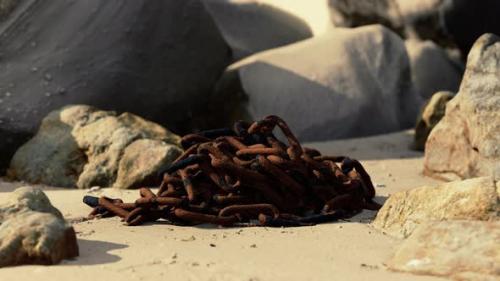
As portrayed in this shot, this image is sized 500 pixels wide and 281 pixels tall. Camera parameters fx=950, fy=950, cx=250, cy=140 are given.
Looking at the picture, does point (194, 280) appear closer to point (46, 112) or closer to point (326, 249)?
point (326, 249)

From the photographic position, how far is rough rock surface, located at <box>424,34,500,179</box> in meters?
5.30

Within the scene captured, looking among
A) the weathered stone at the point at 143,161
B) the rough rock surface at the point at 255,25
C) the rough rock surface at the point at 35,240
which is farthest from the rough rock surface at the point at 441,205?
the rough rock surface at the point at 255,25

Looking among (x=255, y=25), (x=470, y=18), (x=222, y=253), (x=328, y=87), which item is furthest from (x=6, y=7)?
(x=470, y=18)

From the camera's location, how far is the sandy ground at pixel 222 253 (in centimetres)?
325

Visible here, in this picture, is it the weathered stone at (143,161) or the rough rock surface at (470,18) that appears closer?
the weathered stone at (143,161)

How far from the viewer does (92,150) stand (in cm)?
587

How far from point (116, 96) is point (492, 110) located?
2817 mm

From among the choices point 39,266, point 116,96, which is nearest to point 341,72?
point 116,96

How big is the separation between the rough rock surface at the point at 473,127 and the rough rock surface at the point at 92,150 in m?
1.61

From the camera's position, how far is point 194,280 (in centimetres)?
317

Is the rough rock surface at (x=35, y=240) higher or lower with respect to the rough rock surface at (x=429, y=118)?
higher

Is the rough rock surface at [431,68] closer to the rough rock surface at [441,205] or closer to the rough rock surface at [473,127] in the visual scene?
the rough rock surface at [473,127]

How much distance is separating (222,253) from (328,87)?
444 cm

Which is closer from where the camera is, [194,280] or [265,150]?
[194,280]
